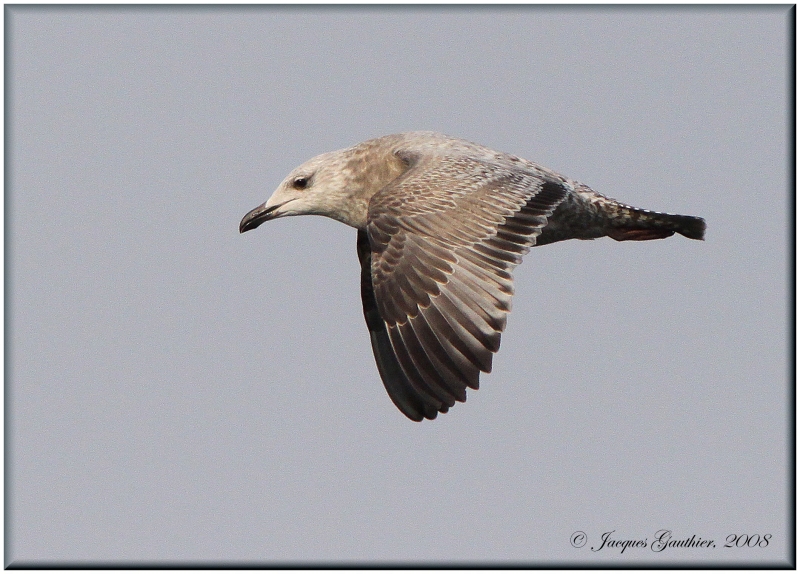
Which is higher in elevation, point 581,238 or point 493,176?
point 493,176

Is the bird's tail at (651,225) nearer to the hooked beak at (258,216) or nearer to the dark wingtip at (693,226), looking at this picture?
the dark wingtip at (693,226)

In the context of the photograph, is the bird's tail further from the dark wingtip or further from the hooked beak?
the hooked beak

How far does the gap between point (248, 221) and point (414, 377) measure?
289 centimetres

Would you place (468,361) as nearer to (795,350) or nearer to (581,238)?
(581,238)

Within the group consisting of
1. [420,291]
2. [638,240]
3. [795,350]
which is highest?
[420,291]

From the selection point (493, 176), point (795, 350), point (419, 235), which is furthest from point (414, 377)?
point (795, 350)

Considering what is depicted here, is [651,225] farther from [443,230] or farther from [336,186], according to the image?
[336,186]

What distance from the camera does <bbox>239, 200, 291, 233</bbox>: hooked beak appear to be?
11.0 metres

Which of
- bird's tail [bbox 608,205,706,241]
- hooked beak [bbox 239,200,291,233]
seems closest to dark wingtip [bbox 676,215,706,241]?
bird's tail [bbox 608,205,706,241]

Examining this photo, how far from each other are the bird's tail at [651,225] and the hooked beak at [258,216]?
2.73 m

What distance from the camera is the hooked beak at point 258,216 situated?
36.0 ft

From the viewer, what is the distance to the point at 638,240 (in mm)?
10969

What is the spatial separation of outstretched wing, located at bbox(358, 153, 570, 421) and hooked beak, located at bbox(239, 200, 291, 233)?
1.72m

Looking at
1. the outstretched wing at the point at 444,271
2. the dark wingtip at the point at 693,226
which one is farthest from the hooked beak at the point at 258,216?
the dark wingtip at the point at 693,226
